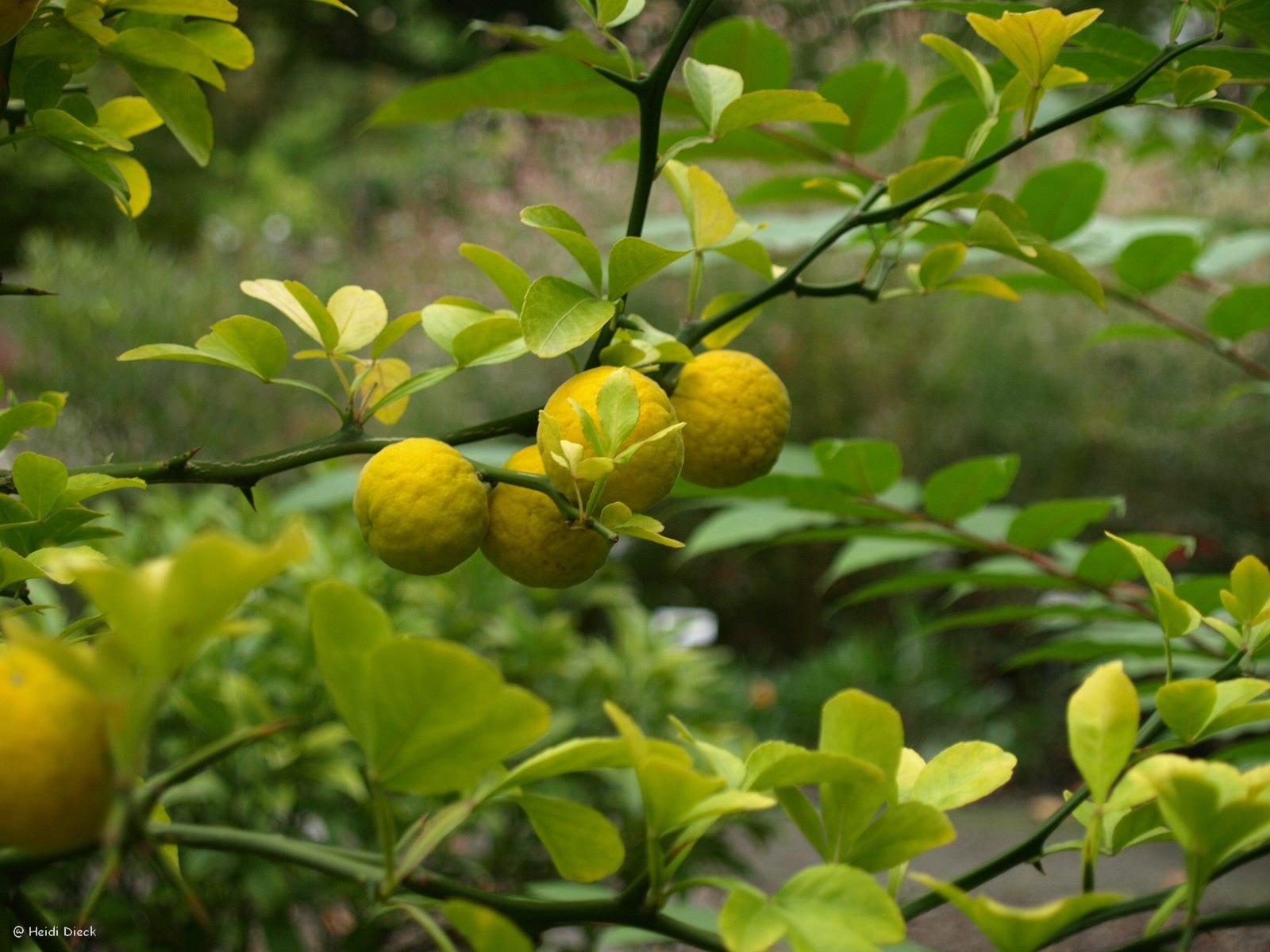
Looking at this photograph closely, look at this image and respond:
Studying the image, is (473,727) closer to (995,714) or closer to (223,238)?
Result: (995,714)

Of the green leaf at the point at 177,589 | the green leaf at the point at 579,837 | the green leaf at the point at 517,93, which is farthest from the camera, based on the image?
the green leaf at the point at 517,93

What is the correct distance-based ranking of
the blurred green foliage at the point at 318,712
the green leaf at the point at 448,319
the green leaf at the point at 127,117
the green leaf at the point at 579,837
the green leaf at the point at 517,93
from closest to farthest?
1. the green leaf at the point at 579,837
2. the green leaf at the point at 448,319
3. the green leaf at the point at 127,117
4. the green leaf at the point at 517,93
5. the blurred green foliage at the point at 318,712

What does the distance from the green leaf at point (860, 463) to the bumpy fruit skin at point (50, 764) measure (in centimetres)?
54

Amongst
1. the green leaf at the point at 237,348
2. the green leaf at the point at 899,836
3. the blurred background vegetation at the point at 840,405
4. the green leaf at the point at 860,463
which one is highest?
the green leaf at the point at 237,348

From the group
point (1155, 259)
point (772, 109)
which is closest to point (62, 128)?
point (772, 109)

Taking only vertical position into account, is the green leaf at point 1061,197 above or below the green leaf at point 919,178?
below

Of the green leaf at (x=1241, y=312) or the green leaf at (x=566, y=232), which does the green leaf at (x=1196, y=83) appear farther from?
the green leaf at (x=1241, y=312)

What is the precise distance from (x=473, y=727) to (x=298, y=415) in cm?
351

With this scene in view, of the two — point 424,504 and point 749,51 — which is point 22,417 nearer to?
point 424,504

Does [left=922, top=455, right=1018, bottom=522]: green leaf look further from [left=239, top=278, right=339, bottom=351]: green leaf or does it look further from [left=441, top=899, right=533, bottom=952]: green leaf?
[left=441, top=899, right=533, bottom=952]: green leaf

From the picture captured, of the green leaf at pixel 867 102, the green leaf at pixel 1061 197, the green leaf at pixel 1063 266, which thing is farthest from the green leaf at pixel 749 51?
the green leaf at pixel 1063 266

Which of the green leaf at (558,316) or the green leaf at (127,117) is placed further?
the green leaf at (127,117)

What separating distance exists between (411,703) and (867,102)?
2.05ft

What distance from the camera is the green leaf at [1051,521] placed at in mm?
724
